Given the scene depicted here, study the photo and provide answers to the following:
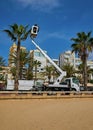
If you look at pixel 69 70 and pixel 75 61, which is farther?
pixel 75 61

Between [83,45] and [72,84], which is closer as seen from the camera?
[72,84]

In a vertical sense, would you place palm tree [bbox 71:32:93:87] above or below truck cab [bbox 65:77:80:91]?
above

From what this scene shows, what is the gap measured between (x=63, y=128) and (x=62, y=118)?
2.25 metres

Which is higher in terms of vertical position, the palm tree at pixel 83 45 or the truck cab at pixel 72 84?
the palm tree at pixel 83 45

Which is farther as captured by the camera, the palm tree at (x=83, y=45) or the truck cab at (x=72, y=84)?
the palm tree at (x=83, y=45)

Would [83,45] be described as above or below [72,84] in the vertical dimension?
above

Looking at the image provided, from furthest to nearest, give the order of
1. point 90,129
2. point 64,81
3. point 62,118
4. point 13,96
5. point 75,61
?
point 75,61, point 64,81, point 13,96, point 62,118, point 90,129

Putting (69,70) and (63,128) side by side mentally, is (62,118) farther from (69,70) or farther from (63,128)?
(69,70)

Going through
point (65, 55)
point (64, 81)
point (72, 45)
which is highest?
point (65, 55)

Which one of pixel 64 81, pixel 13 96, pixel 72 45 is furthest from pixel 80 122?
pixel 72 45

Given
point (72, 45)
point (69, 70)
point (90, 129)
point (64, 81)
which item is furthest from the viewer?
point (69, 70)

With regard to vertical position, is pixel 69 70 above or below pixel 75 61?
below

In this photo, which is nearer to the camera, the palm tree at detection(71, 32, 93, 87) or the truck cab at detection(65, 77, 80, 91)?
the truck cab at detection(65, 77, 80, 91)

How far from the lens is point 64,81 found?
3275cm
